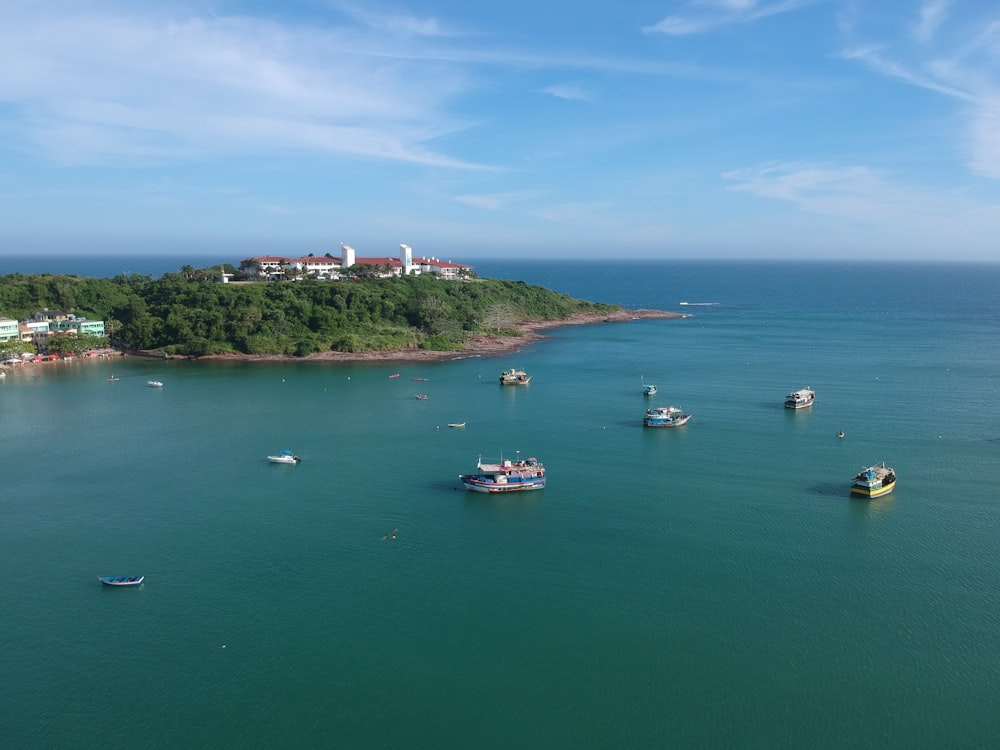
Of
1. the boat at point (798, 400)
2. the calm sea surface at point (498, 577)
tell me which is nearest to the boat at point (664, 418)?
the calm sea surface at point (498, 577)

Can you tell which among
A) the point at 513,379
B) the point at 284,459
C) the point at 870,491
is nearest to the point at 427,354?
the point at 513,379

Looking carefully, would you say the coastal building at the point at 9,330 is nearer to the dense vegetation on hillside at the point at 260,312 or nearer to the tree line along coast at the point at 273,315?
the tree line along coast at the point at 273,315

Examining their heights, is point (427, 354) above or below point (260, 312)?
below

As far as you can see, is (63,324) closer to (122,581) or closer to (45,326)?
(45,326)

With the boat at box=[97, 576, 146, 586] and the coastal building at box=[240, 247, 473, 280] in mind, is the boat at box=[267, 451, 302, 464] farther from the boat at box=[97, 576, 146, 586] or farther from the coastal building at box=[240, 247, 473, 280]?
the coastal building at box=[240, 247, 473, 280]

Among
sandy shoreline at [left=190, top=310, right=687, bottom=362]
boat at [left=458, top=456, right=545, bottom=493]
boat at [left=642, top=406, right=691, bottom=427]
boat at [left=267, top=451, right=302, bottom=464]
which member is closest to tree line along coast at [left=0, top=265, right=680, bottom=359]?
sandy shoreline at [left=190, top=310, right=687, bottom=362]
